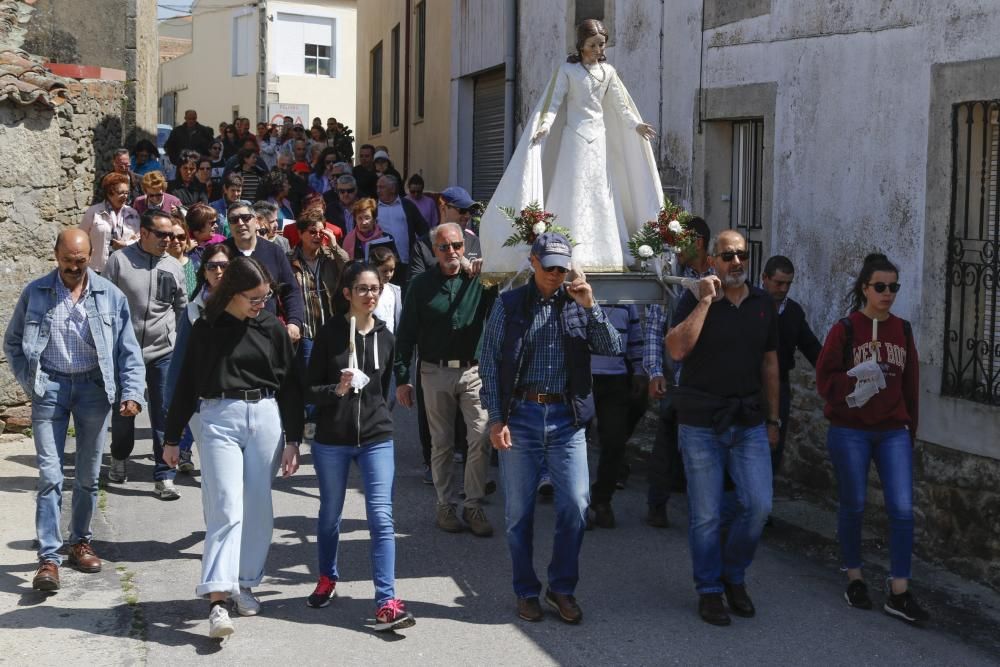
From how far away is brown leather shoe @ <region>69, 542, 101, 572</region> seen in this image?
281 inches

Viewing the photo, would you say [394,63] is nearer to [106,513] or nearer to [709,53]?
[709,53]

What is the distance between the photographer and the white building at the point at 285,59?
45.9 metres

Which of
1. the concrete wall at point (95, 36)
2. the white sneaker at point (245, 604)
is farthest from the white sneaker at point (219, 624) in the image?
the concrete wall at point (95, 36)

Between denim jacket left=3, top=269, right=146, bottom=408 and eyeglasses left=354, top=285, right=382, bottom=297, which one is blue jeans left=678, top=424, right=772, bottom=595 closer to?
eyeglasses left=354, top=285, right=382, bottom=297

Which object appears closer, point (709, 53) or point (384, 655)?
point (384, 655)

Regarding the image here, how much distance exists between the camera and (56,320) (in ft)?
23.2

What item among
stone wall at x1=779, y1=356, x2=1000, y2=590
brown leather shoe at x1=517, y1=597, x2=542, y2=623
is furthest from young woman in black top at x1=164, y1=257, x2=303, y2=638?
stone wall at x1=779, y1=356, x2=1000, y2=590

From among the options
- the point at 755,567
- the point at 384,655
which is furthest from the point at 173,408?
the point at 755,567

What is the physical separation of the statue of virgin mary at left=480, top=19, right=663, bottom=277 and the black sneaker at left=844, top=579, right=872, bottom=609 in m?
2.30

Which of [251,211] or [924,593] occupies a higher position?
[251,211]

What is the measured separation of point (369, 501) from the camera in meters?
6.34

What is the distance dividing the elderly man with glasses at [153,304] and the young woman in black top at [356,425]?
2610 millimetres

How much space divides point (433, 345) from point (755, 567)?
237cm

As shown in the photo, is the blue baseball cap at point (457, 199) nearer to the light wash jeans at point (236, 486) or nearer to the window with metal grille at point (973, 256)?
the window with metal grille at point (973, 256)
